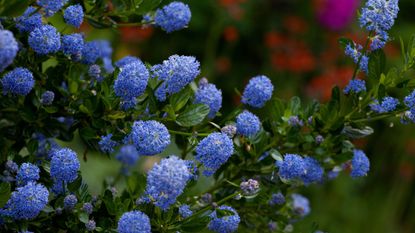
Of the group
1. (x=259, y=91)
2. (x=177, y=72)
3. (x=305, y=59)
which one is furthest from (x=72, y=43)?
(x=305, y=59)

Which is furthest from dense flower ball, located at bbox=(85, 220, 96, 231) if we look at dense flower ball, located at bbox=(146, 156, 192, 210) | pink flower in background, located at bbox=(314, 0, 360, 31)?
pink flower in background, located at bbox=(314, 0, 360, 31)

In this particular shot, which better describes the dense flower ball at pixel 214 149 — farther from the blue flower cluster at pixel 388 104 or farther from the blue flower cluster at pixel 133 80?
the blue flower cluster at pixel 388 104

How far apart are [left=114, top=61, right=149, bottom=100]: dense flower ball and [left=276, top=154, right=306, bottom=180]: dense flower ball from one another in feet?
1.35

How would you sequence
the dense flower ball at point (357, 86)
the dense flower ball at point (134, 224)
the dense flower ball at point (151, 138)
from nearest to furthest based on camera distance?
the dense flower ball at point (134, 224)
the dense flower ball at point (151, 138)
the dense flower ball at point (357, 86)

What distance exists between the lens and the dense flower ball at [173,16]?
1794 mm

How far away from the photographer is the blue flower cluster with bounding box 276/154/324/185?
1.63 meters

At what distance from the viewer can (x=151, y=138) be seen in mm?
1430

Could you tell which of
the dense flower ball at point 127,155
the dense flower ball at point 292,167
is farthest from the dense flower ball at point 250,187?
the dense flower ball at point 127,155

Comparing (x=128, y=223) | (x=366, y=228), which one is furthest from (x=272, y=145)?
(x=366, y=228)

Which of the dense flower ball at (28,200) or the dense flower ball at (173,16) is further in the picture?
the dense flower ball at (173,16)

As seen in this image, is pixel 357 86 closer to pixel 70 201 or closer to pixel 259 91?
pixel 259 91

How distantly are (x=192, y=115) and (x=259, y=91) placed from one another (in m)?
0.28

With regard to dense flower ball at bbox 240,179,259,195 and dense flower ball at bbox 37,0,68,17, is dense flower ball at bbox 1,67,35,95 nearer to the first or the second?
dense flower ball at bbox 37,0,68,17

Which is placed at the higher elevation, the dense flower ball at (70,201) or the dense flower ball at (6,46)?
the dense flower ball at (6,46)
